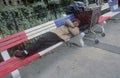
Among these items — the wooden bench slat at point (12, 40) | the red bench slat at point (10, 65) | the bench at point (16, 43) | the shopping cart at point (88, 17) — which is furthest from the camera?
the shopping cart at point (88, 17)

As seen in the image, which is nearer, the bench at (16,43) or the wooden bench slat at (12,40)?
the bench at (16,43)

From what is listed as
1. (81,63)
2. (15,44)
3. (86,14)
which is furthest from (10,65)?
(86,14)

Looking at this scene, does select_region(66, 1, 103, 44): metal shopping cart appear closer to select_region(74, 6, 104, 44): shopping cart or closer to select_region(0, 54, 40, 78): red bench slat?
select_region(74, 6, 104, 44): shopping cart

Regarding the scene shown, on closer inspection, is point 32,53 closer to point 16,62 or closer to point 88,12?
point 16,62

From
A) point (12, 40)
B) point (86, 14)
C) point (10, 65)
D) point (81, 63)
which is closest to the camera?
point (10, 65)

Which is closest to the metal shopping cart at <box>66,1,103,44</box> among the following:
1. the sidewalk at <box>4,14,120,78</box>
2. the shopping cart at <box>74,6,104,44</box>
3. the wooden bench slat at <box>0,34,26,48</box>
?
the shopping cart at <box>74,6,104,44</box>

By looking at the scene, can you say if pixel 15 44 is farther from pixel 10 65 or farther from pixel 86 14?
pixel 86 14

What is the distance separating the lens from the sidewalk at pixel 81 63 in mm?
3379

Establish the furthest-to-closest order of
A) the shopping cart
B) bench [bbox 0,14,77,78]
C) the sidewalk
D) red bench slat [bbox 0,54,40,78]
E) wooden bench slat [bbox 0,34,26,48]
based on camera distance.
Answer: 1. the shopping cart
2. the sidewalk
3. wooden bench slat [bbox 0,34,26,48]
4. bench [bbox 0,14,77,78]
5. red bench slat [bbox 0,54,40,78]

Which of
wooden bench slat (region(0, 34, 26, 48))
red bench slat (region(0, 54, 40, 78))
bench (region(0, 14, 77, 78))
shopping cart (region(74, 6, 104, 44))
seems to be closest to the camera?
red bench slat (region(0, 54, 40, 78))

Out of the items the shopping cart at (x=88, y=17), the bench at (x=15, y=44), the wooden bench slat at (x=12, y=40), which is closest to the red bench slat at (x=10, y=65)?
the bench at (x=15, y=44)

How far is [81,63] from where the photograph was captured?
374 cm

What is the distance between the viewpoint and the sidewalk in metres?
3.38

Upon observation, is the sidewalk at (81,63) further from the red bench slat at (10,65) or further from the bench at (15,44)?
the red bench slat at (10,65)
